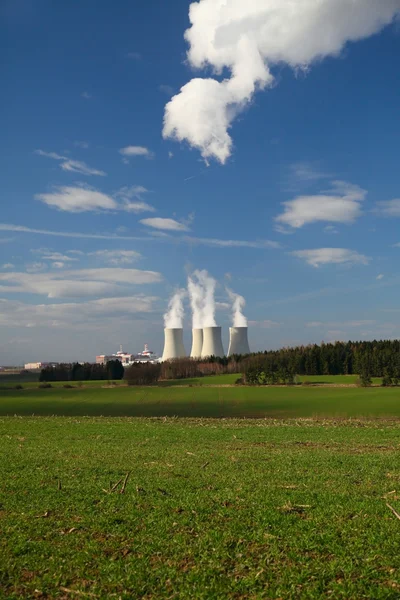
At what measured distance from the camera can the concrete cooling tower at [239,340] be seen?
3191 inches

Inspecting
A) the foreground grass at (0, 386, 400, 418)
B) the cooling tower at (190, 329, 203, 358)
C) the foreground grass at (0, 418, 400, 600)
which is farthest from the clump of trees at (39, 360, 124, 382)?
the foreground grass at (0, 418, 400, 600)

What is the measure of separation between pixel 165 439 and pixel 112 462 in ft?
20.4

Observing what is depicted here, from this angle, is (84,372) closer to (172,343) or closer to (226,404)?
(172,343)

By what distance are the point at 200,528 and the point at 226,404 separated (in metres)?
42.4

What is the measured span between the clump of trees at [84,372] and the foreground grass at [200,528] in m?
90.8

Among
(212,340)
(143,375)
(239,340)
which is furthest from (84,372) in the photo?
(239,340)

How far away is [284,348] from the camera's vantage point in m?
107

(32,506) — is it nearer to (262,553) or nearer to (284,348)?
(262,553)

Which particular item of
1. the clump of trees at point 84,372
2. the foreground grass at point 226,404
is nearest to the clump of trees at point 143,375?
the foreground grass at point 226,404

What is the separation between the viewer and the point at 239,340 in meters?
81.6

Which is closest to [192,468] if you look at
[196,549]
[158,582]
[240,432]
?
[196,549]

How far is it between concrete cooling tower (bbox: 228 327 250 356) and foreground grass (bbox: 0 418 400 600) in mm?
67638

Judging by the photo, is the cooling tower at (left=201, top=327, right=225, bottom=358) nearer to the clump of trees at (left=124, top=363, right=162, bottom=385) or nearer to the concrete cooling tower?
the concrete cooling tower

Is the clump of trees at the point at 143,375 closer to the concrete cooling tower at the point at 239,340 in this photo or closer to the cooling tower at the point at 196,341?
the cooling tower at the point at 196,341
